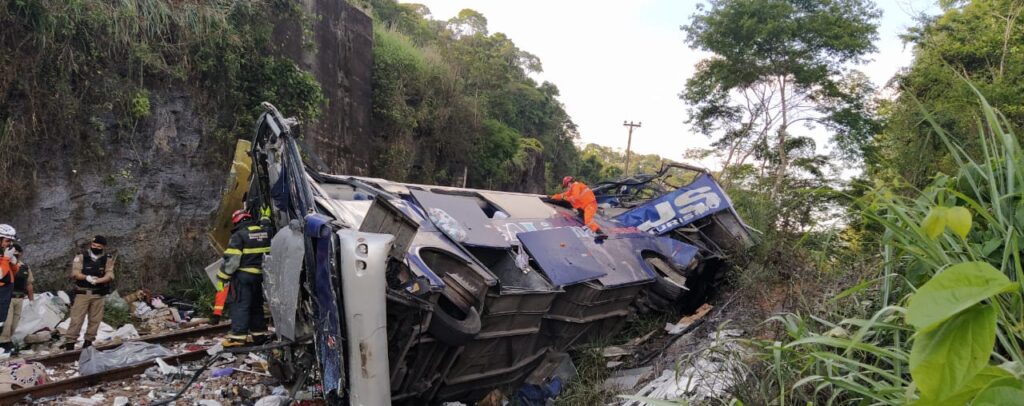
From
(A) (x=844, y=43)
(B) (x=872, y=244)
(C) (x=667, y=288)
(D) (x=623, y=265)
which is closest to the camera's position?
(B) (x=872, y=244)

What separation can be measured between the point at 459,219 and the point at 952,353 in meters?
4.97

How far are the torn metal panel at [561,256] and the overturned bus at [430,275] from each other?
0.02 metres

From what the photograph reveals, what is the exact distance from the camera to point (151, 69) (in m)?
9.34

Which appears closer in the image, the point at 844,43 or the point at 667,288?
the point at 667,288

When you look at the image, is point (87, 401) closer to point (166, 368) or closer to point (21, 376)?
point (21, 376)

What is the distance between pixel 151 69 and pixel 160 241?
2663mm

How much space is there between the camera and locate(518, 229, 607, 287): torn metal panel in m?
5.57

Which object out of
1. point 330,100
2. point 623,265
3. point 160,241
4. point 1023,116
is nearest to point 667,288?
point 623,265

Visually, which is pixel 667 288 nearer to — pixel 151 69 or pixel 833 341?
pixel 833 341

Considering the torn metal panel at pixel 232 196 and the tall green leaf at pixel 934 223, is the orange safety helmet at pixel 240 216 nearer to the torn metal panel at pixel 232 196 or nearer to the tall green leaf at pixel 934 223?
the torn metal panel at pixel 232 196

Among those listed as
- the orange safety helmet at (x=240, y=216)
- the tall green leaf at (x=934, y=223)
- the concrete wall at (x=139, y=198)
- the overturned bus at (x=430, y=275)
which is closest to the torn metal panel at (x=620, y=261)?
the overturned bus at (x=430, y=275)

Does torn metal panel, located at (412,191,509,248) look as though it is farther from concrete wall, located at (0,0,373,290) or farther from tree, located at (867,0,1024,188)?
tree, located at (867,0,1024,188)

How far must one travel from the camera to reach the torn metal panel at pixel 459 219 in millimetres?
5387

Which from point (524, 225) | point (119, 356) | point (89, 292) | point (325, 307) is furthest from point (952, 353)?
point (89, 292)
